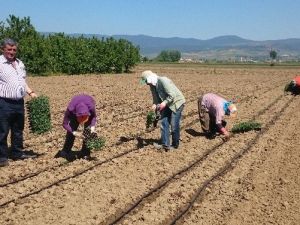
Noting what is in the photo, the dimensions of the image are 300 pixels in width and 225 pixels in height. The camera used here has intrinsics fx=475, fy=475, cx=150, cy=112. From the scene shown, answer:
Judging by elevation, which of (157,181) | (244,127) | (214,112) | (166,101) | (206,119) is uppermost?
(166,101)

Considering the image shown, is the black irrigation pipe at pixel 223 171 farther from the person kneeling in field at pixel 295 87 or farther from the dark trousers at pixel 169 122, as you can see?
the person kneeling in field at pixel 295 87

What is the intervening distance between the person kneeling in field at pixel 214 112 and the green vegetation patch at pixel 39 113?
327 cm

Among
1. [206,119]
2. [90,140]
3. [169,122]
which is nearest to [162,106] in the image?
[169,122]

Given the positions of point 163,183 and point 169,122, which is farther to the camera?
point 169,122

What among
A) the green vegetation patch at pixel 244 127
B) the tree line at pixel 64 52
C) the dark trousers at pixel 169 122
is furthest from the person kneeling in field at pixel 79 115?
the tree line at pixel 64 52

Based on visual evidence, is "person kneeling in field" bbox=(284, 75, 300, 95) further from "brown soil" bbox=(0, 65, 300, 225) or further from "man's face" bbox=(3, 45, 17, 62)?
"man's face" bbox=(3, 45, 17, 62)

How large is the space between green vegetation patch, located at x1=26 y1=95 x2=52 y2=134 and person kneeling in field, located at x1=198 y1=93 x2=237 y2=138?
3.27 m

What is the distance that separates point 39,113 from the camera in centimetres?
920

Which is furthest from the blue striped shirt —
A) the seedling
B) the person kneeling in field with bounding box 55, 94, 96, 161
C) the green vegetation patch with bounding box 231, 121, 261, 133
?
the green vegetation patch with bounding box 231, 121, 261, 133

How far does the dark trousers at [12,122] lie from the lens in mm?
7566

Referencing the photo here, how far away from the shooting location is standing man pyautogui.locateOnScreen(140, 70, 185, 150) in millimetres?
8438

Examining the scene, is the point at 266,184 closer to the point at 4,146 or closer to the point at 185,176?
the point at 185,176

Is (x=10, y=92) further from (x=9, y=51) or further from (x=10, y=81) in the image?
(x=9, y=51)

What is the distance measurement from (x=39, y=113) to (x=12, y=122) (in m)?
1.34
